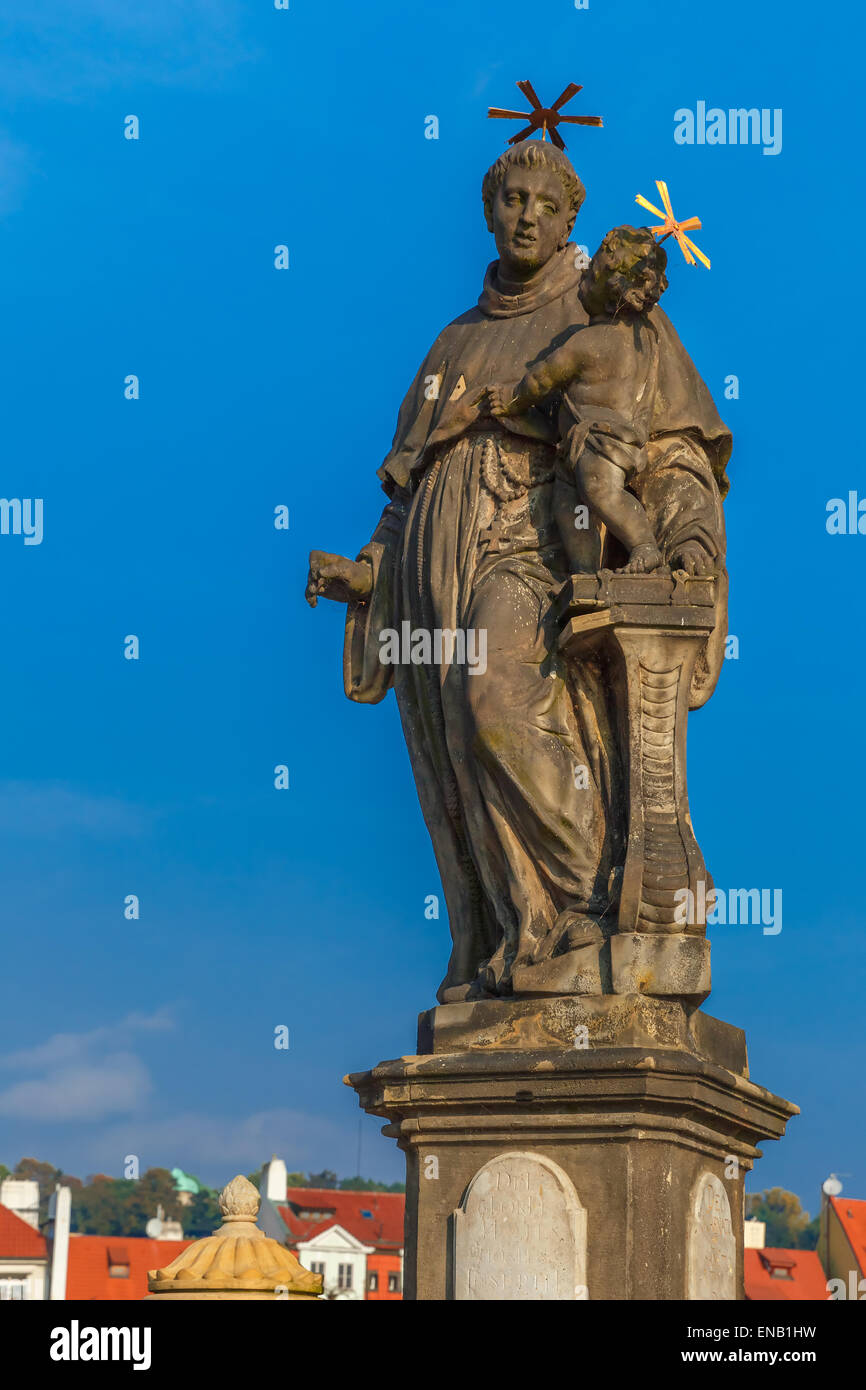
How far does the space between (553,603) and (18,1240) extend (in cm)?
4802

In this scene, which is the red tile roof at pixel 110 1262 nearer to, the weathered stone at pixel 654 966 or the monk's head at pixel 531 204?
the monk's head at pixel 531 204

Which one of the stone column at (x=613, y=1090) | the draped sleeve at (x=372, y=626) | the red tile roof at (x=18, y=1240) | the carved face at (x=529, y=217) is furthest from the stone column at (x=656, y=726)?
the red tile roof at (x=18, y=1240)

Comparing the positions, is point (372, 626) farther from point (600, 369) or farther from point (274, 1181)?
point (274, 1181)

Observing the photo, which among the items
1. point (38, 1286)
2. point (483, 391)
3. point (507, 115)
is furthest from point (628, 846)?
point (38, 1286)

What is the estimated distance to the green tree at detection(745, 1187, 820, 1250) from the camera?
52.6 metres

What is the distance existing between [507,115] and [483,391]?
5.34 ft

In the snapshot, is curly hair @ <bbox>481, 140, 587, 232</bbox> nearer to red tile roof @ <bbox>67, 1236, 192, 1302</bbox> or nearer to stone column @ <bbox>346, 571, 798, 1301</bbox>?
stone column @ <bbox>346, 571, 798, 1301</bbox>

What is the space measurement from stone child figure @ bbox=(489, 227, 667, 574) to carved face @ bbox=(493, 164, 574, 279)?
1.63 feet

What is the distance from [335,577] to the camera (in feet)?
32.6

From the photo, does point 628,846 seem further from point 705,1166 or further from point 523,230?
point 523,230

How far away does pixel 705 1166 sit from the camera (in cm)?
869

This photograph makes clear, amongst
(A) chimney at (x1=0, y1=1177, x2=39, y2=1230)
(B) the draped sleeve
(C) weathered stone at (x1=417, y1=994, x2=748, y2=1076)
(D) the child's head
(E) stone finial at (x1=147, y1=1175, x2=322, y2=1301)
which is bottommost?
(E) stone finial at (x1=147, y1=1175, x2=322, y2=1301)

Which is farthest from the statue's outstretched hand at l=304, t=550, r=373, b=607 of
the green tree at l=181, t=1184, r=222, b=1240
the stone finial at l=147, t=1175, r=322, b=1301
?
the green tree at l=181, t=1184, r=222, b=1240
